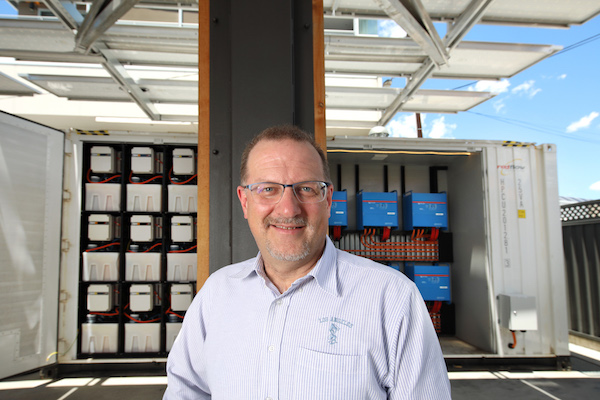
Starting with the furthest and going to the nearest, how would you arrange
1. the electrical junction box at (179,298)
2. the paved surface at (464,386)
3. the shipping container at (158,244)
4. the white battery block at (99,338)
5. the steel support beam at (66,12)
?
the electrical junction box at (179,298) → the white battery block at (99,338) → the shipping container at (158,244) → the paved surface at (464,386) → the steel support beam at (66,12)

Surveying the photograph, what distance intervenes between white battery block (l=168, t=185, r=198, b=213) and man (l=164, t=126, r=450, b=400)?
12.4 feet

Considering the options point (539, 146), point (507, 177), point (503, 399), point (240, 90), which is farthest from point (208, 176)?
point (539, 146)

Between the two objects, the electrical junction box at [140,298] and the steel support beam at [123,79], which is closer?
the steel support beam at [123,79]

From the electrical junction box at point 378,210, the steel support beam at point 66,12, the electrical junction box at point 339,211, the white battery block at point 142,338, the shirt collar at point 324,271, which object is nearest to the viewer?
the shirt collar at point 324,271

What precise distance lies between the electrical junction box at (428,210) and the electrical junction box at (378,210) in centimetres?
26

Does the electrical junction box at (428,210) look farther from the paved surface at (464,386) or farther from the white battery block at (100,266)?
the white battery block at (100,266)

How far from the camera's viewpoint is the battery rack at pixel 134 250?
15.0ft

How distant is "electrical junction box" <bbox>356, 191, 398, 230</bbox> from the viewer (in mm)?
5309

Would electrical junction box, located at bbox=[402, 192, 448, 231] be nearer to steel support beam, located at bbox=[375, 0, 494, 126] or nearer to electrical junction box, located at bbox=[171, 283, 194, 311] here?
steel support beam, located at bbox=[375, 0, 494, 126]

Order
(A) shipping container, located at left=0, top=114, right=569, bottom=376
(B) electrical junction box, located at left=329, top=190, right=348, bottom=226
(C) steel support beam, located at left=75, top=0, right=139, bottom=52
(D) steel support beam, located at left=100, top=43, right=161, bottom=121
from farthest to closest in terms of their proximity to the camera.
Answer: (B) electrical junction box, located at left=329, top=190, right=348, bottom=226
(A) shipping container, located at left=0, top=114, right=569, bottom=376
(D) steel support beam, located at left=100, top=43, right=161, bottom=121
(C) steel support beam, located at left=75, top=0, right=139, bottom=52

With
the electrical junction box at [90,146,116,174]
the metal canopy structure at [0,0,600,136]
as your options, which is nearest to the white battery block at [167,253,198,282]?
the electrical junction box at [90,146,116,174]

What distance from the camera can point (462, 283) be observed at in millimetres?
5293

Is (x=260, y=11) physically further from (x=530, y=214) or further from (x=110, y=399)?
(x=530, y=214)

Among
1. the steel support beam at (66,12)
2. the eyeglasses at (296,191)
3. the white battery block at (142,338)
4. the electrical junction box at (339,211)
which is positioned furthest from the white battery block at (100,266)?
the eyeglasses at (296,191)
